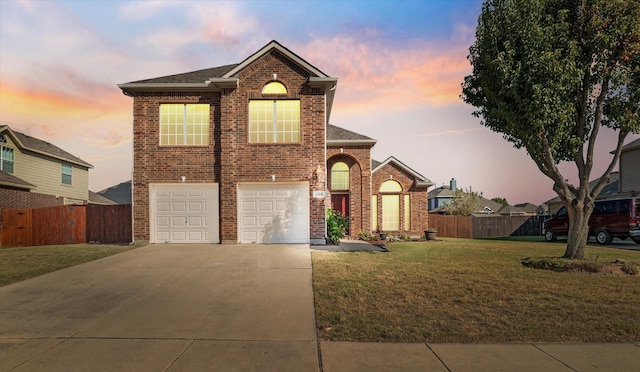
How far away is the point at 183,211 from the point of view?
15.4m

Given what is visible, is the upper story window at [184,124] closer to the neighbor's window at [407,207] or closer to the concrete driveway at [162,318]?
the concrete driveway at [162,318]

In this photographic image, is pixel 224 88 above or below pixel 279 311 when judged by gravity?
above

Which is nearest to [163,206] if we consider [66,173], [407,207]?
[407,207]

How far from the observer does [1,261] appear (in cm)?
1219

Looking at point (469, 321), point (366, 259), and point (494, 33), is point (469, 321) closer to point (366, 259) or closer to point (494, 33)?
point (366, 259)

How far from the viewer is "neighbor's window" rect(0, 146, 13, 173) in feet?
77.7

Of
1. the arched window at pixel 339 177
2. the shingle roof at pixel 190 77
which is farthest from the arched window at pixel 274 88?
the arched window at pixel 339 177

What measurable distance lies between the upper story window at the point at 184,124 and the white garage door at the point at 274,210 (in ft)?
9.33

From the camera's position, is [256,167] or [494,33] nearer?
[494,33]

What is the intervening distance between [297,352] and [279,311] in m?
1.80

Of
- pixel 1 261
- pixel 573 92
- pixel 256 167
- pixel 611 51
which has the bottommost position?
pixel 1 261

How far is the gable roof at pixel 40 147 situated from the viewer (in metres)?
24.2

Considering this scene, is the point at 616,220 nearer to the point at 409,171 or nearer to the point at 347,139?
the point at 409,171

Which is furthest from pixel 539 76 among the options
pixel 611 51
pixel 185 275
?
pixel 185 275
